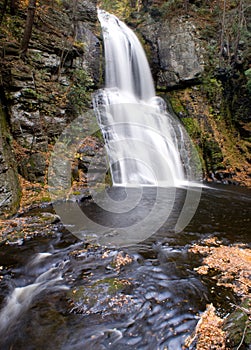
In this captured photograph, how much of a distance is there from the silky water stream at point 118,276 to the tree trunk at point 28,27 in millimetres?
6036

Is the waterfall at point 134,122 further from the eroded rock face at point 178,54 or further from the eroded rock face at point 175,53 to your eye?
the eroded rock face at point 178,54

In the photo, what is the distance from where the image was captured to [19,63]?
28.9ft

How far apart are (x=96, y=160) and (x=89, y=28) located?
388 inches

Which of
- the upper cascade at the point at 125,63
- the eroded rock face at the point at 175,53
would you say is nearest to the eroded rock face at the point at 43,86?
the upper cascade at the point at 125,63

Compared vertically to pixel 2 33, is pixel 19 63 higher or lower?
lower

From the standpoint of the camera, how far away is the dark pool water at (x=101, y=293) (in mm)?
2775

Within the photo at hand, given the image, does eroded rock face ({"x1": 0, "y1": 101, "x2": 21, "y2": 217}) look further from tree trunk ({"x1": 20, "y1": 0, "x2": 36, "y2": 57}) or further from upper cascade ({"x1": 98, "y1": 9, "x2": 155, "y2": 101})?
upper cascade ({"x1": 98, "y1": 9, "x2": 155, "y2": 101})

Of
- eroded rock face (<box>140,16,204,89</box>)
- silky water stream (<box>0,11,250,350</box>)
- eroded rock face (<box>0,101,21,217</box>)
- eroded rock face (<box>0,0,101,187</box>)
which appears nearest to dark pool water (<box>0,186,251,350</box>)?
silky water stream (<box>0,11,250,350</box>)

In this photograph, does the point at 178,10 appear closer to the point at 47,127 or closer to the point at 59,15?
the point at 59,15

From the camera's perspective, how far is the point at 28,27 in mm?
8578

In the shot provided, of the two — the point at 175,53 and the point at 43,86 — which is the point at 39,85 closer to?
the point at 43,86

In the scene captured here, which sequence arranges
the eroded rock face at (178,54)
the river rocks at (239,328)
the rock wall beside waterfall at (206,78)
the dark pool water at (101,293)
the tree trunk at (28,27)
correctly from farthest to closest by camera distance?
the eroded rock face at (178,54) → the rock wall beside waterfall at (206,78) → the tree trunk at (28,27) → the dark pool water at (101,293) → the river rocks at (239,328)

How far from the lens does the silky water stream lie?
2828 millimetres

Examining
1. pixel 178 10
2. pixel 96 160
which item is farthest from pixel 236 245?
pixel 178 10
